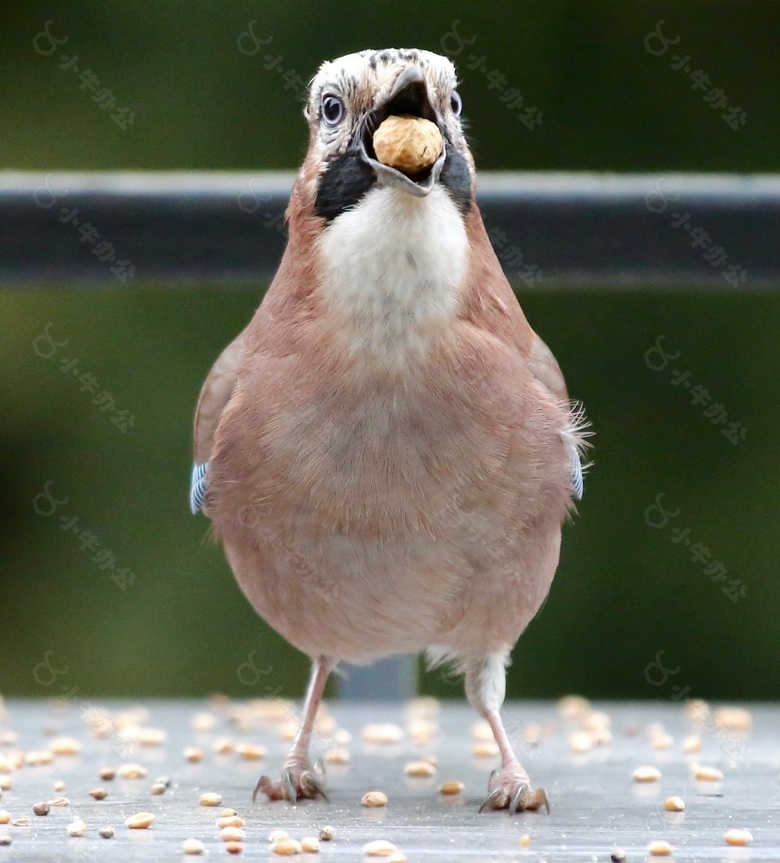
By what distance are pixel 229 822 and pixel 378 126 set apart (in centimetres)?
114

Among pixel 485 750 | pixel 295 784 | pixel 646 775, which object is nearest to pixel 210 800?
pixel 295 784

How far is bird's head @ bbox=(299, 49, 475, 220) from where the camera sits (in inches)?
89.0

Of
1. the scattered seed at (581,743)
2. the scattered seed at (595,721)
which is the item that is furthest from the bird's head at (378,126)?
the scattered seed at (595,721)

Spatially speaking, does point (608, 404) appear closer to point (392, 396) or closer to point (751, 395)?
point (751, 395)

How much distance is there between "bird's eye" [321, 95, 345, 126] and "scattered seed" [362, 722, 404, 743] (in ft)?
5.50

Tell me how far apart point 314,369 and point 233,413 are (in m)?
0.25

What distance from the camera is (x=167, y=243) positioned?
3.29 meters

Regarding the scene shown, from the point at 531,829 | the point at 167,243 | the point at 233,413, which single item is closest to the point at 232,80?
the point at 167,243

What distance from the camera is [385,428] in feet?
8.40

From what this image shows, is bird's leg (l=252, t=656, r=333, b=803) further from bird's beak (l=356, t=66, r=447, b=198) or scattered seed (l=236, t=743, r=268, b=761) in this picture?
bird's beak (l=356, t=66, r=447, b=198)

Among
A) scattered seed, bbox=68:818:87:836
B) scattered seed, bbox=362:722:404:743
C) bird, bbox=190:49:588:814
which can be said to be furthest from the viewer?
scattered seed, bbox=362:722:404:743

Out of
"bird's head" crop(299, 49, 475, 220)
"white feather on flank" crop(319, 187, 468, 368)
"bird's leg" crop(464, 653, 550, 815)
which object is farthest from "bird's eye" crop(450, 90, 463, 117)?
"bird's leg" crop(464, 653, 550, 815)

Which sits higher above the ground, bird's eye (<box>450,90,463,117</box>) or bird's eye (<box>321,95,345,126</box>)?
bird's eye (<box>450,90,463,117</box>)

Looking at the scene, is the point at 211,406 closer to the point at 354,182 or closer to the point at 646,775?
the point at 354,182
